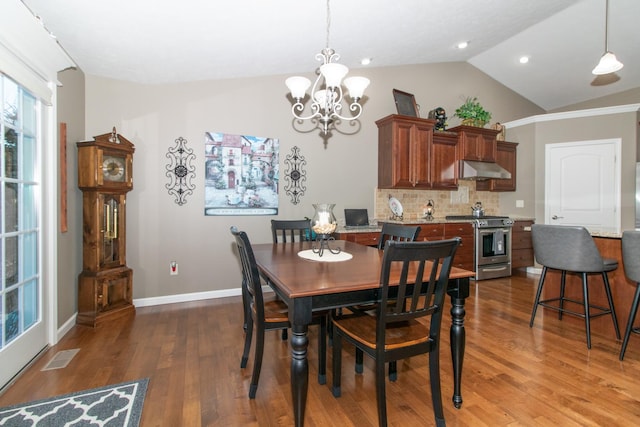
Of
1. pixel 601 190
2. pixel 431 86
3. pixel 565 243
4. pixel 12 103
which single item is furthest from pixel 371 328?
pixel 601 190

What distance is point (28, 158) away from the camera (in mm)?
2234

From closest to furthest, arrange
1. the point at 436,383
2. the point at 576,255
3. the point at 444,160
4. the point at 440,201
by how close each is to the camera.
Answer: the point at 436,383 → the point at 576,255 → the point at 444,160 → the point at 440,201

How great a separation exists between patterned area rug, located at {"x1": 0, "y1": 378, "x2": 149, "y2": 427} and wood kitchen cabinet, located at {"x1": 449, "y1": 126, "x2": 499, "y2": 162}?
190 inches

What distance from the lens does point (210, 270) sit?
373 cm

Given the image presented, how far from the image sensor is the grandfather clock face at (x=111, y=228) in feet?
9.69

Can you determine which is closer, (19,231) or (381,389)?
(381,389)

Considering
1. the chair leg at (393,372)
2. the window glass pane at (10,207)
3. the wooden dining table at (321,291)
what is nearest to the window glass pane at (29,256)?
the window glass pane at (10,207)

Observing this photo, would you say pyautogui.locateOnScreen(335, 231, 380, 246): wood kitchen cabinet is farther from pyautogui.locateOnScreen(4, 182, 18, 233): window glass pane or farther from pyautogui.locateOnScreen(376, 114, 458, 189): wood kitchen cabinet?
pyautogui.locateOnScreen(4, 182, 18, 233): window glass pane

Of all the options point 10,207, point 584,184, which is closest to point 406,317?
Answer: point 10,207

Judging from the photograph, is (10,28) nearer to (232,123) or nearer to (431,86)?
(232,123)

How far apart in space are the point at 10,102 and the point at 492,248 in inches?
210

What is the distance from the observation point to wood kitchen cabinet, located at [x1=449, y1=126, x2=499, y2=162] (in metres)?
4.80

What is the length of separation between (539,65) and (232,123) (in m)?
4.87

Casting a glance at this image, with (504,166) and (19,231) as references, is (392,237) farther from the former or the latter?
(504,166)
